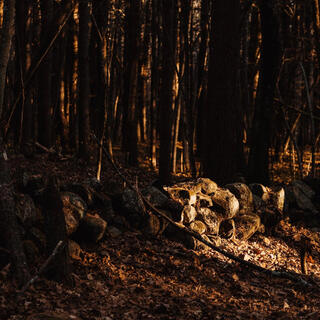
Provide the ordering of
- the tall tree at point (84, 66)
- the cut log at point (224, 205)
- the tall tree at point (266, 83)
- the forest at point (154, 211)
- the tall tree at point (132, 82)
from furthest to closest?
the tall tree at point (132, 82)
the tall tree at point (84, 66)
the tall tree at point (266, 83)
the cut log at point (224, 205)
the forest at point (154, 211)

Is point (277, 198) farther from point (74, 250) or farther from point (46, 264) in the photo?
point (46, 264)

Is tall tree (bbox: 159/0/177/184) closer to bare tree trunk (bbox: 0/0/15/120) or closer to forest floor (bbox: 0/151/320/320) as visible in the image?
forest floor (bbox: 0/151/320/320)

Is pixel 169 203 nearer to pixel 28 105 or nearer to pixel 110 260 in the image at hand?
pixel 110 260

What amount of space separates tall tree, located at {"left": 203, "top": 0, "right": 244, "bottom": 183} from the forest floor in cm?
200

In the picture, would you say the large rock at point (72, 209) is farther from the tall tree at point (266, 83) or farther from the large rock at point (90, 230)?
the tall tree at point (266, 83)

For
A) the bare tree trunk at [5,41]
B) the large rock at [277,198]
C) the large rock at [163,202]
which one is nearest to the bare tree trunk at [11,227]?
the bare tree trunk at [5,41]

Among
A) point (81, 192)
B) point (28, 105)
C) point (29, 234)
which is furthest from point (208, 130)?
point (28, 105)

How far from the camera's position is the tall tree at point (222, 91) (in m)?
8.70

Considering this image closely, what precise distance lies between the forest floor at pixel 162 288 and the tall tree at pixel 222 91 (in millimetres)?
2001

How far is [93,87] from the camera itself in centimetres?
1636

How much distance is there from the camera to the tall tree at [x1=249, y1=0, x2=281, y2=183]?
9516mm

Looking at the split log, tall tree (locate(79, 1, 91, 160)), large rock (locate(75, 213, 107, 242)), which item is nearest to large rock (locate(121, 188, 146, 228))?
large rock (locate(75, 213, 107, 242))

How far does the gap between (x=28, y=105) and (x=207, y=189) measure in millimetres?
6676

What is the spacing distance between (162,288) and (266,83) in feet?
19.8
